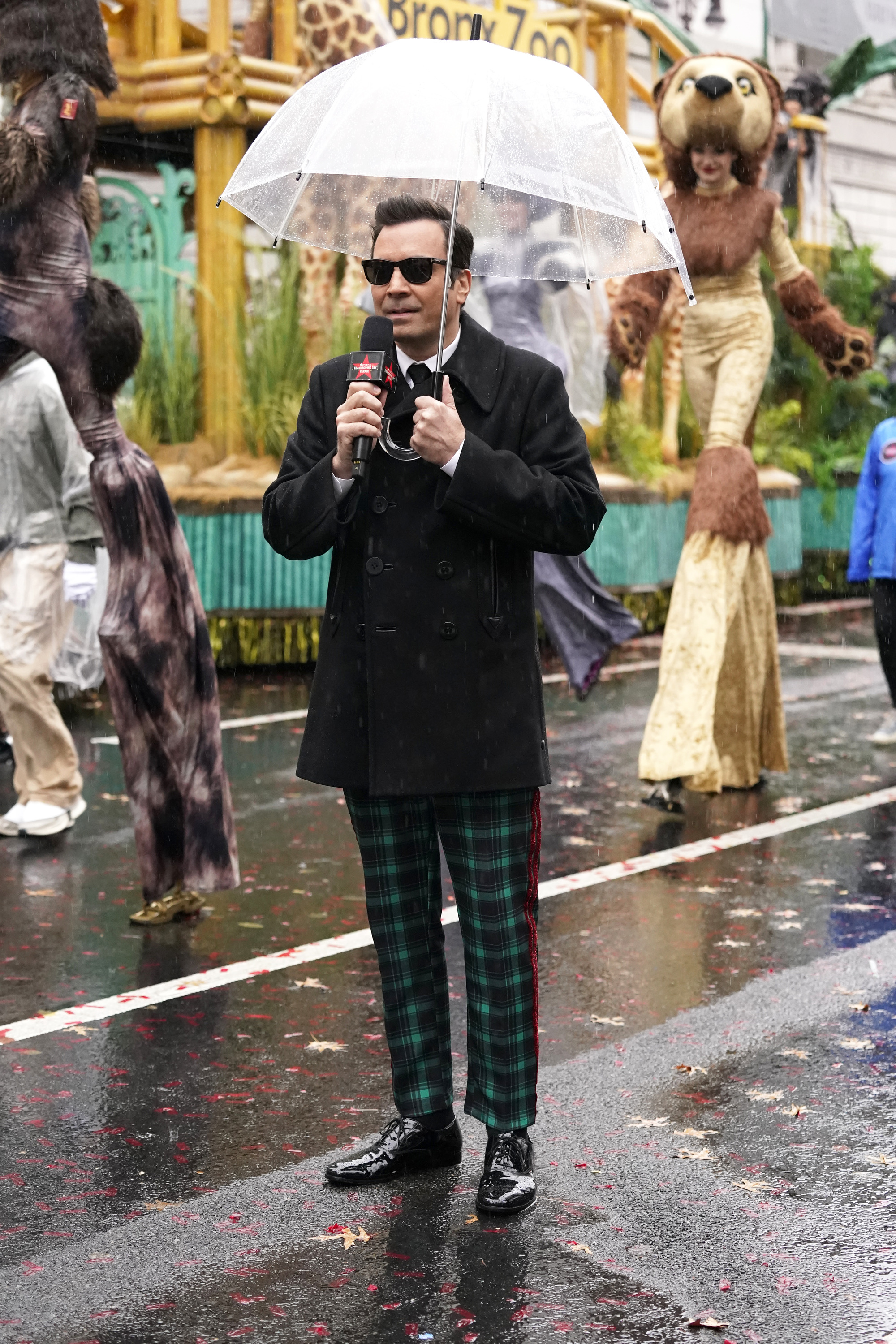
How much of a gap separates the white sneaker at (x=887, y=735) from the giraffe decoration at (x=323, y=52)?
4.87m

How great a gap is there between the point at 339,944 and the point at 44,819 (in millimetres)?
2060

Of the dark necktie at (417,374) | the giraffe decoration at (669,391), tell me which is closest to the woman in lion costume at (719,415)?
the dark necktie at (417,374)

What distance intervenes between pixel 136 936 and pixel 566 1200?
8.06 feet

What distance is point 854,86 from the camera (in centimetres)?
2061

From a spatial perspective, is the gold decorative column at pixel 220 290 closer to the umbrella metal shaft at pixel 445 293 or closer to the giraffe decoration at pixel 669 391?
the giraffe decoration at pixel 669 391

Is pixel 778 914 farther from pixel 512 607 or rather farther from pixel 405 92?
pixel 405 92

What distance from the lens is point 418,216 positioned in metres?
3.59

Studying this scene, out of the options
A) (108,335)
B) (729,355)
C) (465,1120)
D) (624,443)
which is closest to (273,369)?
(624,443)

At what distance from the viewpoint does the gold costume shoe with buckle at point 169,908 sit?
5.99 meters

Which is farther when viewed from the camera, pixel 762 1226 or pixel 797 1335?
pixel 762 1226

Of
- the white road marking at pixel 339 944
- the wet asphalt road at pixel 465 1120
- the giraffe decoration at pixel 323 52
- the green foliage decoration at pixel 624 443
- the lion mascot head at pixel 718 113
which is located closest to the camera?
the wet asphalt road at pixel 465 1120

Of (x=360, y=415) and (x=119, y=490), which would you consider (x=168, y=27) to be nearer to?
(x=119, y=490)

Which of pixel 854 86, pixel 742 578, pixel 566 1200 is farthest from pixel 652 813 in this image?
pixel 854 86

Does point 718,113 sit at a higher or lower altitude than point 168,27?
lower
